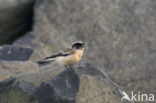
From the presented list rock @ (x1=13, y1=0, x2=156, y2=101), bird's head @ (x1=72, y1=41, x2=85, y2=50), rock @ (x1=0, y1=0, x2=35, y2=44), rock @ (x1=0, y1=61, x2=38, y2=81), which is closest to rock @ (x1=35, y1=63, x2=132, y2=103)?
bird's head @ (x1=72, y1=41, x2=85, y2=50)

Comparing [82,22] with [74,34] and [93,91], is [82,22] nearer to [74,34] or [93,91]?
[74,34]

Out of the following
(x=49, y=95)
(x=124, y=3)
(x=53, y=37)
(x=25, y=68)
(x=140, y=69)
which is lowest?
(x=49, y=95)

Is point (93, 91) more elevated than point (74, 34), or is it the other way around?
point (74, 34)

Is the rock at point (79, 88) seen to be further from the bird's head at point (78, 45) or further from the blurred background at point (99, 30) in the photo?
the blurred background at point (99, 30)

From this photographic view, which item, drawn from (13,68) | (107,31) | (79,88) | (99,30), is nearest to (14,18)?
(99,30)

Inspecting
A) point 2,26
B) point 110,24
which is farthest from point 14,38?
point 110,24

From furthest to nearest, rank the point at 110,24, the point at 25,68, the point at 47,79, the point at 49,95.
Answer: the point at 110,24 < the point at 25,68 < the point at 47,79 < the point at 49,95

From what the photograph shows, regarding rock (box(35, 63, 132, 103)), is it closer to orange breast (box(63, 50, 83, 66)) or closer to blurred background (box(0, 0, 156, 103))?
orange breast (box(63, 50, 83, 66))

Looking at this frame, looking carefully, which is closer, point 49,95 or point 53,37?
point 49,95
